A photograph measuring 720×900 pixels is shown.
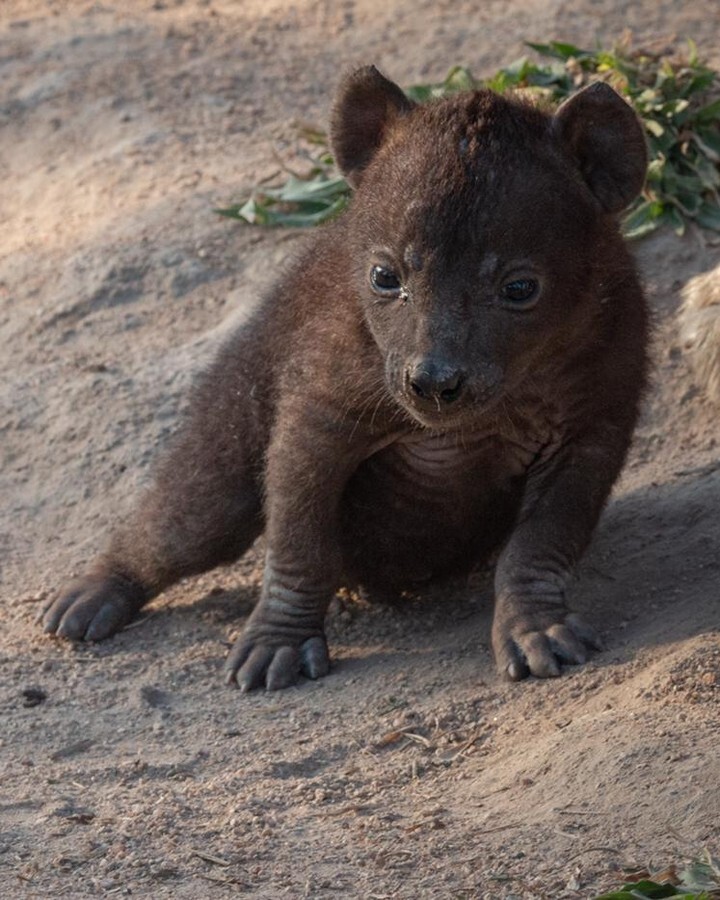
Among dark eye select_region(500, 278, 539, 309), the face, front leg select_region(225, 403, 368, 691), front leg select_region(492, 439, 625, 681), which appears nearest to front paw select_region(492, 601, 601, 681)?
front leg select_region(492, 439, 625, 681)

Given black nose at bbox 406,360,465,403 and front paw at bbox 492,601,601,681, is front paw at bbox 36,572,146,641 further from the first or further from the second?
black nose at bbox 406,360,465,403

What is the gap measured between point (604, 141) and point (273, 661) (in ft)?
7.07

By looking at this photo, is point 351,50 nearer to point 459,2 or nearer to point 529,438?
point 459,2

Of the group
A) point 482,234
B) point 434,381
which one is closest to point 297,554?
point 434,381

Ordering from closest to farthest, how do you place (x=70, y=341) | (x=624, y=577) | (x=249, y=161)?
(x=624, y=577) < (x=70, y=341) < (x=249, y=161)

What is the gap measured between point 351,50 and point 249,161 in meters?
1.37

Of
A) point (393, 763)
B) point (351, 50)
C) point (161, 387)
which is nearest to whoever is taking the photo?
point (393, 763)

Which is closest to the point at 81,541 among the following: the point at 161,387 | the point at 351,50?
the point at 161,387

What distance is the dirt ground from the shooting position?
484 cm

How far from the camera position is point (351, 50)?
34.5 feet

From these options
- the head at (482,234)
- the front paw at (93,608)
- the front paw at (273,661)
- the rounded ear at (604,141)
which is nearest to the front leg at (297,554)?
the front paw at (273,661)

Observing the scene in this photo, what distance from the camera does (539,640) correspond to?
5.97 m

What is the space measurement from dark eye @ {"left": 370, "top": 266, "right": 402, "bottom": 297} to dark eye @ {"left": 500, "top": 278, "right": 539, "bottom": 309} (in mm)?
348

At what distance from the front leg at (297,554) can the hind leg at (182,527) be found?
1.46ft
